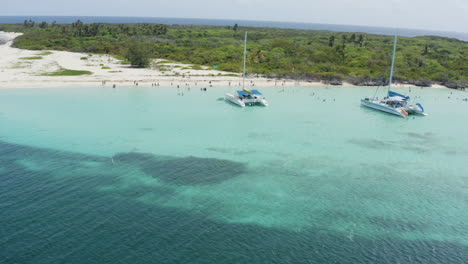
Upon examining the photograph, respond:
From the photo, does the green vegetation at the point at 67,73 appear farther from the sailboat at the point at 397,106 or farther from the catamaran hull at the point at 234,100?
the sailboat at the point at 397,106

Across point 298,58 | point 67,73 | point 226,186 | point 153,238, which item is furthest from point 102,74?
point 153,238

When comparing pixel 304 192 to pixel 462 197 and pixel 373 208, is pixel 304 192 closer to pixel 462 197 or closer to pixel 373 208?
pixel 373 208

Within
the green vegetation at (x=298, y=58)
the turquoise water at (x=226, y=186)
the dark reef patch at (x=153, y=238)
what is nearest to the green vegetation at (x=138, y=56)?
the green vegetation at (x=298, y=58)

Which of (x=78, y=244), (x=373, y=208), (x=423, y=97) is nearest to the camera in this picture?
(x=78, y=244)

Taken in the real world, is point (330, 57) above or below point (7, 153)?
above

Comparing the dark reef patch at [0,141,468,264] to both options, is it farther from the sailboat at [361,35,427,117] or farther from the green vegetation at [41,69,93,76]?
the green vegetation at [41,69,93,76]

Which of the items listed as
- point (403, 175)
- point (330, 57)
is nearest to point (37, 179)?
point (403, 175)

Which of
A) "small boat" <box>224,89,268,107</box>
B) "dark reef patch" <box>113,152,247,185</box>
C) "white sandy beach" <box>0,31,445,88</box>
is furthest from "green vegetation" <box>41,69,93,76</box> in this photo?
"dark reef patch" <box>113,152,247,185</box>
